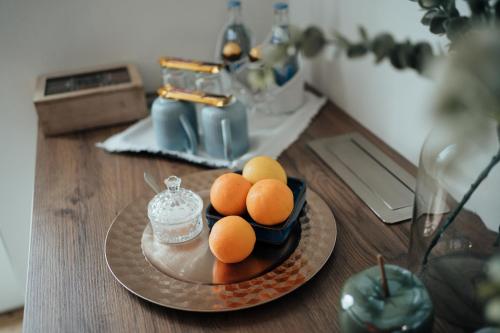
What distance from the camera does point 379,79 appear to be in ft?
3.43

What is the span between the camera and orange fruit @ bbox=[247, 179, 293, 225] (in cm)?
69

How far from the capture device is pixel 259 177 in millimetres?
766

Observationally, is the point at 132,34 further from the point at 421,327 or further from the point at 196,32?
the point at 421,327

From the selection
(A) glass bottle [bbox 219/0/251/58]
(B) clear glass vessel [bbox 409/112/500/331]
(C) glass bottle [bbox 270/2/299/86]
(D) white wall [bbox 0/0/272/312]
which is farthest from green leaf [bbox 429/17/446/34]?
(D) white wall [bbox 0/0/272/312]

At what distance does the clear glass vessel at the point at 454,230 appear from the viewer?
1.97 ft

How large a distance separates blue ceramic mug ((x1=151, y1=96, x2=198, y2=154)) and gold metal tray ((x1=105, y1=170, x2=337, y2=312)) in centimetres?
27

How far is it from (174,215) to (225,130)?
0.88ft

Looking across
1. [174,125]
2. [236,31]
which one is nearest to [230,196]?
[174,125]

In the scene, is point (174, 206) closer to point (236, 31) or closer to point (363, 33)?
point (363, 33)

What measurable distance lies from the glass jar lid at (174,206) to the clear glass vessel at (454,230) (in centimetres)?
34

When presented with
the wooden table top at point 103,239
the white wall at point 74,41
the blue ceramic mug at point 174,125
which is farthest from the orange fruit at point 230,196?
the white wall at point 74,41

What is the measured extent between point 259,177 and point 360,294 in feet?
0.99

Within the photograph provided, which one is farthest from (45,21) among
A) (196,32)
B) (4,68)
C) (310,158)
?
(310,158)

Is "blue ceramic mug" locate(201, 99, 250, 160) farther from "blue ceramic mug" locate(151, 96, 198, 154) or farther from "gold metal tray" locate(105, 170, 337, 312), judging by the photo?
"gold metal tray" locate(105, 170, 337, 312)
